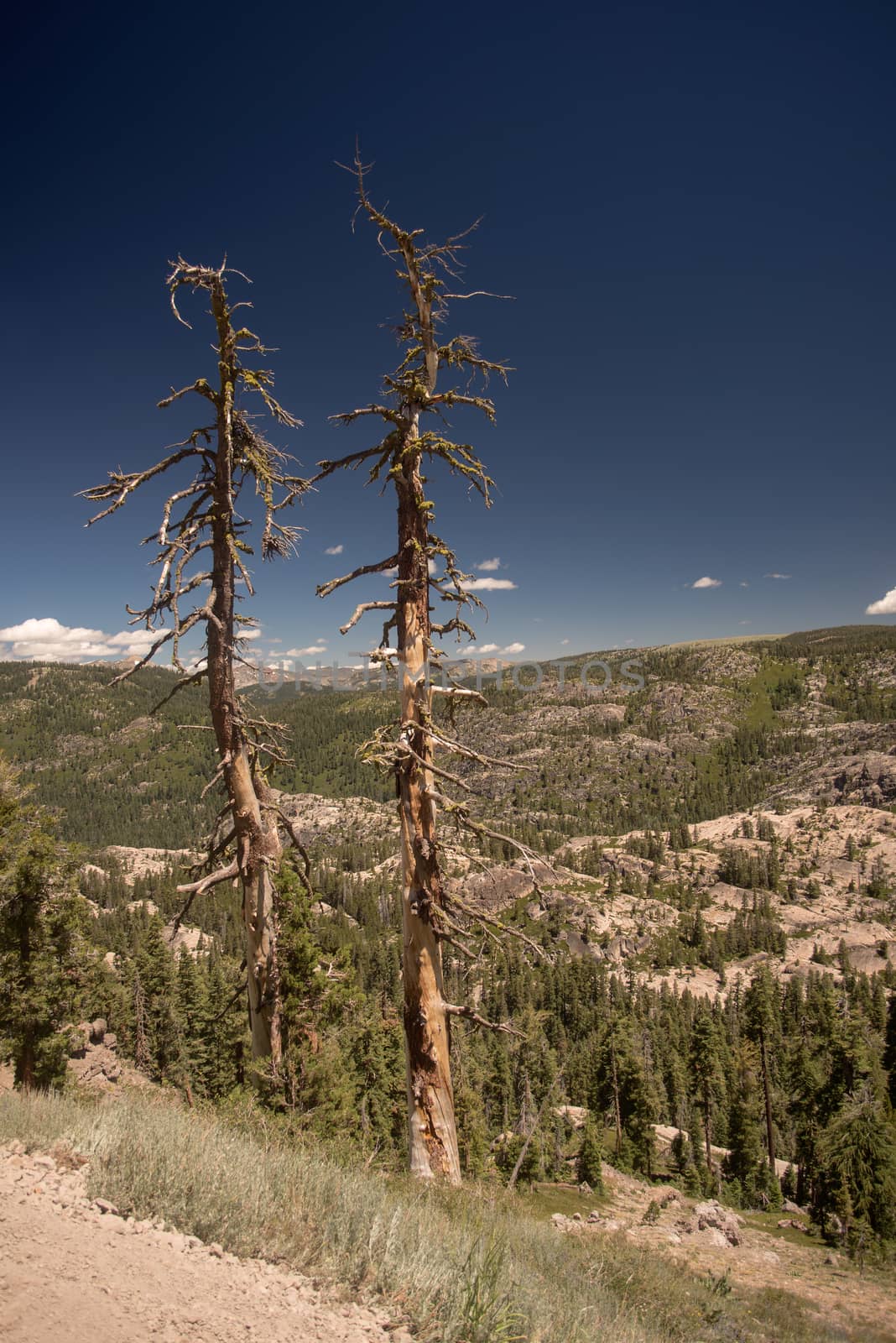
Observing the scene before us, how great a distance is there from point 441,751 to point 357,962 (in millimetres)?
A: 110803

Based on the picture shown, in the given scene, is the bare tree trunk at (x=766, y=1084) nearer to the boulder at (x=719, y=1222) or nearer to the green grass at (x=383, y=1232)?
the boulder at (x=719, y=1222)

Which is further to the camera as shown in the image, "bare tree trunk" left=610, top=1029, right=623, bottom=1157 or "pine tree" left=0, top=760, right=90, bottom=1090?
Result: "bare tree trunk" left=610, top=1029, right=623, bottom=1157

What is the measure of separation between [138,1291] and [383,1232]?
1.75 meters

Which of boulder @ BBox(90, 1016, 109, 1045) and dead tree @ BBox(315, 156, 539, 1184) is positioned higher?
dead tree @ BBox(315, 156, 539, 1184)

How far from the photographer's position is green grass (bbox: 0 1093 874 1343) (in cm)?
406

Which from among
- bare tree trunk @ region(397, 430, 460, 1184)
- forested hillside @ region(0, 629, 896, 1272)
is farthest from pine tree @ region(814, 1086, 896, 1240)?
bare tree trunk @ region(397, 430, 460, 1184)

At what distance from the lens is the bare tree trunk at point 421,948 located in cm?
675

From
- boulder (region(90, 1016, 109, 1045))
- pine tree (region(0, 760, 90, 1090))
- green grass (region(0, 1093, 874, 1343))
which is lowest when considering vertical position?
boulder (region(90, 1016, 109, 1045))

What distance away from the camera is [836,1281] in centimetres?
2402

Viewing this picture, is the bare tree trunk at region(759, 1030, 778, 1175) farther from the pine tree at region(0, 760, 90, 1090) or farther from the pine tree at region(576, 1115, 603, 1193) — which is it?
the pine tree at region(0, 760, 90, 1090)

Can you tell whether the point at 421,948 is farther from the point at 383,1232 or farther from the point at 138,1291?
the point at 138,1291

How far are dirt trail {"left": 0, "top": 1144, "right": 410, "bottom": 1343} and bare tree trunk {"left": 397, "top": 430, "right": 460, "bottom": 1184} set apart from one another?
2.87m

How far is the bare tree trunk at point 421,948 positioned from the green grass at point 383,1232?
49cm

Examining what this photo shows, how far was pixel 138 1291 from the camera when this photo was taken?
3.74 m
